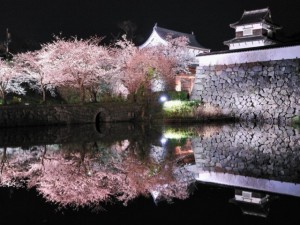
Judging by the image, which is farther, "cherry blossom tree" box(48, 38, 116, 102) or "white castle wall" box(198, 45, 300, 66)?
"cherry blossom tree" box(48, 38, 116, 102)

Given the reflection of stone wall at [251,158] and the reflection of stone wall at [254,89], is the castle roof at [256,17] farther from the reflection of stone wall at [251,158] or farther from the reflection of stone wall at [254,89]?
the reflection of stone wall at [251,158]

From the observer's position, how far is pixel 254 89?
27.9m

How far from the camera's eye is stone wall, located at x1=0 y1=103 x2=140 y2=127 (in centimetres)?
2464

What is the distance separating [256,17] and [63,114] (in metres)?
20.0

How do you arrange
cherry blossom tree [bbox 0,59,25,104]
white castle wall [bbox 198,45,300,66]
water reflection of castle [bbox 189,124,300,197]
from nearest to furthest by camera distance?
water reflection of castle [bbox 189,124,300,197] → white castle wall [bbox 198,45,300,66] → cherry blossom tree [bbox 0,59,25,104]

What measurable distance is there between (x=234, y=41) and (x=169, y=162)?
86.6ft

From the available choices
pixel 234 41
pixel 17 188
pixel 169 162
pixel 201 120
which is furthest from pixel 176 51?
pixel 17 188

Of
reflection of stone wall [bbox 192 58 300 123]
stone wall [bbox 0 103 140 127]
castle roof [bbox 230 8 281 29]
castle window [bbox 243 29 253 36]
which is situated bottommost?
stone wall [bbox 0 103 140 127]

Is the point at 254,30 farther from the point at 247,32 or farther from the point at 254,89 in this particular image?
the point at 254,89

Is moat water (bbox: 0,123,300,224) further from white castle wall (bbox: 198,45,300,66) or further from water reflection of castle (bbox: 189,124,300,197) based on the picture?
white castle wall (bbox: 198,45,300,66)

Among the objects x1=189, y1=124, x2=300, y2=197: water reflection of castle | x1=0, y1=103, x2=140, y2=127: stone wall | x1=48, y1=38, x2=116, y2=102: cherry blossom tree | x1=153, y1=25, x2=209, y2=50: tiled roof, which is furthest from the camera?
x1=153, y1=25, x2=209, y2=50: tiled roof

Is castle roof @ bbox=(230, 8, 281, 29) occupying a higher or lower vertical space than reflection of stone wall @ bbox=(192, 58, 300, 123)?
higher

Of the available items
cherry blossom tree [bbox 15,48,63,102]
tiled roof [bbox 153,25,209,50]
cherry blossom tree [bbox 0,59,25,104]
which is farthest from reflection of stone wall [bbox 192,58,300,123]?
cherry blossom tree [bbox 0,59,25,104]

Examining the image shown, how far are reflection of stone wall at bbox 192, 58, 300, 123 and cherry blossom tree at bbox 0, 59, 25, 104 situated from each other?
614 inches
